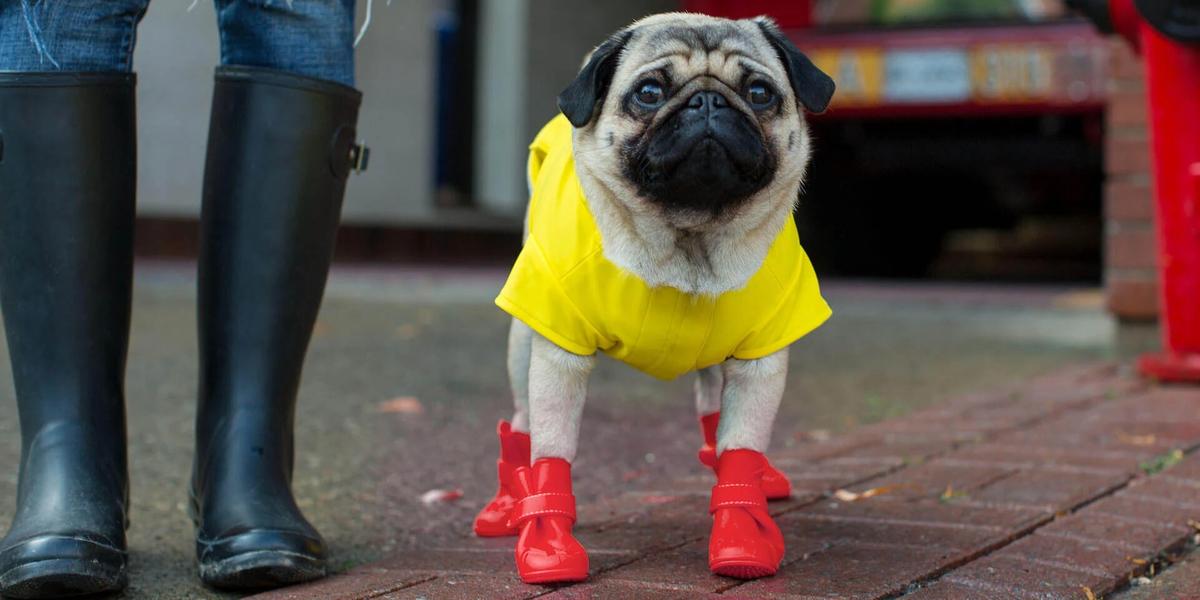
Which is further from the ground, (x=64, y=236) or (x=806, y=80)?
(x=806, y=80)

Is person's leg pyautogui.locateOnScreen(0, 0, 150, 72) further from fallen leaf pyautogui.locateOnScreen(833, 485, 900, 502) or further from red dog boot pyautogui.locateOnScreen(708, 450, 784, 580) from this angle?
fallen leaf pyautogui.locateOnScreen(833, 485, 900, 502)

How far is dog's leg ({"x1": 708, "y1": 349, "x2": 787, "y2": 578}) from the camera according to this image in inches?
79.2

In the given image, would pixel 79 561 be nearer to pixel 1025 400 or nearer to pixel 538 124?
pixel 1025 400

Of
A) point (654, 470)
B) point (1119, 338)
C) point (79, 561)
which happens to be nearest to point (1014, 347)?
point (1119, 338)

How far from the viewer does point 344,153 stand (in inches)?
93.3

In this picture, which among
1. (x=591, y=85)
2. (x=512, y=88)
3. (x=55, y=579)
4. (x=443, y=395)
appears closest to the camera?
(x=55, y=579)

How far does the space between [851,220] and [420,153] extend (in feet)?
11.0

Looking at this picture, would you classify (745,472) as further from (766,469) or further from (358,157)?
(358,157)

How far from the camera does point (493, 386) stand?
13.4ft

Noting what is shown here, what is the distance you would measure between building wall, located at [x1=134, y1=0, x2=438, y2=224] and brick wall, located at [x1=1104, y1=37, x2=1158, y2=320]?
4931mm

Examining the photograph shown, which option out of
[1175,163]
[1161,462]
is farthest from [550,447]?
Answer: [1175,163]

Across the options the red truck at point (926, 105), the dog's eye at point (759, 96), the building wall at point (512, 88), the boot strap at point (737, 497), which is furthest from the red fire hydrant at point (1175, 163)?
the building wall at point (512, 88)

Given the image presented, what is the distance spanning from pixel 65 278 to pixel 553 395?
79 cm

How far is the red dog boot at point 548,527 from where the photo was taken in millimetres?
1981
